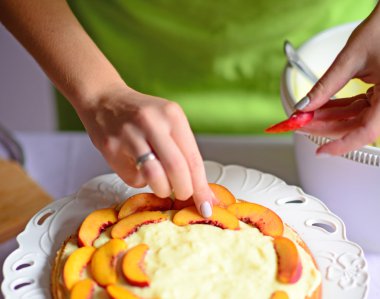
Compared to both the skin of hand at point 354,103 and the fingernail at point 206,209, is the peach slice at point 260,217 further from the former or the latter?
the skin of hand at point 354,103

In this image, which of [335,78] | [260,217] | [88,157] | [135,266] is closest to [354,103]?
[335,78]

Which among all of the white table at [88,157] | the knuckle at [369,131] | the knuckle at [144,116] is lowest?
the white table at [88,157]

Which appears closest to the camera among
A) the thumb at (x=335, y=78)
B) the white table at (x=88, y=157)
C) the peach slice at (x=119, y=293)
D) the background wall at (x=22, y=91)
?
the peach slice at (x=119, y=293)

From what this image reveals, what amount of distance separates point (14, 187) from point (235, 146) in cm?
59

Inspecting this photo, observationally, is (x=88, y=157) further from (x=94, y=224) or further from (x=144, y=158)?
(x=144, y=158)

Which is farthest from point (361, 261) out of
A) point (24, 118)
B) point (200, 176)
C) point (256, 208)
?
point (24, 118)

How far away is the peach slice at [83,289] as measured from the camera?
107cm

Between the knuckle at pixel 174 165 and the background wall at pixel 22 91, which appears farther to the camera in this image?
the background wall at pixel 22 91

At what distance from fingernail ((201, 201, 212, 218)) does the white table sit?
→ 46cm

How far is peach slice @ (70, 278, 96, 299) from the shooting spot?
3.51ft

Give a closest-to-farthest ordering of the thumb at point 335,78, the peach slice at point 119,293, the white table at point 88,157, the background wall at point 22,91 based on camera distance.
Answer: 1. the peach slice at point 119,293
2. the thumb at point 335,78
3. the white table at point 88,157
4. the background wall at point 22,91

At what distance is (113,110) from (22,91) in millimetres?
2213

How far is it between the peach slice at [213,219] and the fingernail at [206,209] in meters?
0.01

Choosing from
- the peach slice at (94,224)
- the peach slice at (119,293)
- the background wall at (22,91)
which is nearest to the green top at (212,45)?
the peach slice at (94,224)
